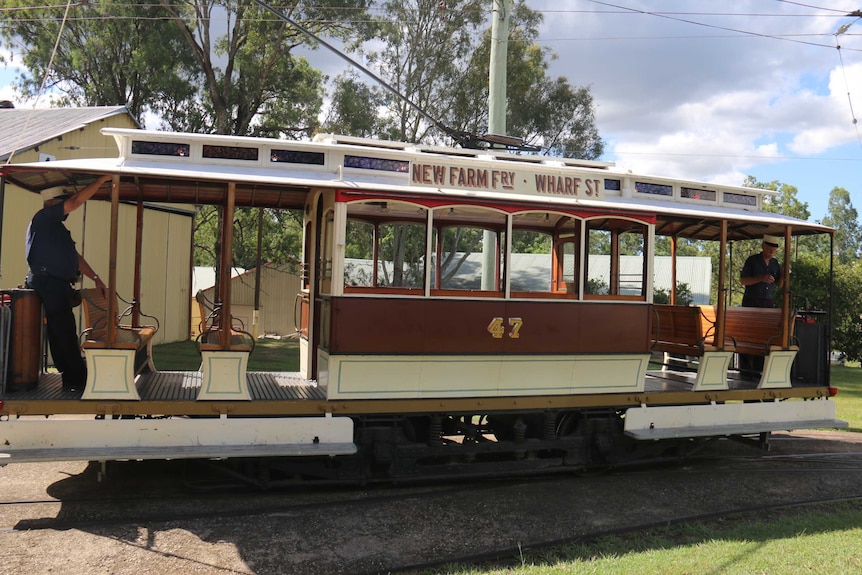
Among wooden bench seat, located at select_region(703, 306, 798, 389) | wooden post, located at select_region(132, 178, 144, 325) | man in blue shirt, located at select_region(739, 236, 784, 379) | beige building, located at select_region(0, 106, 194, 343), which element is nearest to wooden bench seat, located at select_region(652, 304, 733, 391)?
wooden bench seat, located at select_region(703, 306, 798, 389)

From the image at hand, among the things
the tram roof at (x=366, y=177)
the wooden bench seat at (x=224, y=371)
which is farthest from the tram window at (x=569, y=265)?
the wooden bench seat at (x=224, y=371)

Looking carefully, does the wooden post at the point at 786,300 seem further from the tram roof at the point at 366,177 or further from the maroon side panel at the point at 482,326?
the maroon side panel at the point at 482,326

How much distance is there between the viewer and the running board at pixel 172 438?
210 inches

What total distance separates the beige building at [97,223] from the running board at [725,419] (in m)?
8.09

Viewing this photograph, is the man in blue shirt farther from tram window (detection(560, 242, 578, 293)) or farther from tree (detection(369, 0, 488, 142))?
tree (detection(369, 0, 488, 142))

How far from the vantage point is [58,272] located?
5.95m

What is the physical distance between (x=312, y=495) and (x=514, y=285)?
114 inches

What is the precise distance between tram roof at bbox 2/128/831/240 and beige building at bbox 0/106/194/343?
379 centimetres

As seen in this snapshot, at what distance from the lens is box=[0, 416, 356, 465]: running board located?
5344 millimetres

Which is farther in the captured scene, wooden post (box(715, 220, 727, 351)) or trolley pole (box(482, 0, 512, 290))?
trolley pole (box(482, 0, 512, 290))

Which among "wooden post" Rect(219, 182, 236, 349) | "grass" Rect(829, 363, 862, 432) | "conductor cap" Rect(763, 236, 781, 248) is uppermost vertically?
"conductor cap" Rect(763, 236, 781, 248)

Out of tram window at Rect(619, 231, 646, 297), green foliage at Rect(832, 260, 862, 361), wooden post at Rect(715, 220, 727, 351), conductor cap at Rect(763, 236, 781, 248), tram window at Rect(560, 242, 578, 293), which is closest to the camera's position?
tram window at Rect(619, 231, 646, 297)

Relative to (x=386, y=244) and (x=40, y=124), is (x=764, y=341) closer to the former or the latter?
(x=386, y=244)

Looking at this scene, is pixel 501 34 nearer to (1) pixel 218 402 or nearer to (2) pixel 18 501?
(1) pixel 218 402
